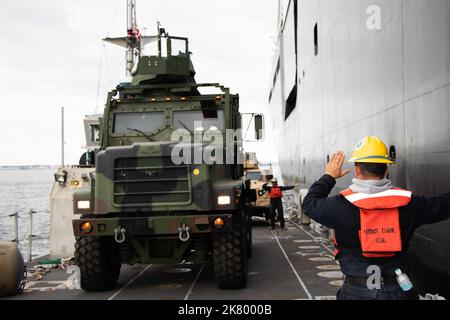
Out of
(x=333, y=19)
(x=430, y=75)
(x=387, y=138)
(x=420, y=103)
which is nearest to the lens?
(x=430, y=75)

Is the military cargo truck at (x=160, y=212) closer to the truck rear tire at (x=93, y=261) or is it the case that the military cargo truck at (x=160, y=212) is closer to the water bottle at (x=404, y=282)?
the truck rear tire at (x=93, y=261)

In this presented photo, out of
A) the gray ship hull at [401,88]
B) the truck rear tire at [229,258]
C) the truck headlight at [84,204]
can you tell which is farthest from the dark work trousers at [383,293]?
the truck headlight at [84,204]

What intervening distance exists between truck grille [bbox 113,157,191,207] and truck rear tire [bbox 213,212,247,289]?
0.80 metres

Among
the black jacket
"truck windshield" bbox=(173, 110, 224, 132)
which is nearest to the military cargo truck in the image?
"truck windshield" bbox=(173, 110, 224, 132)

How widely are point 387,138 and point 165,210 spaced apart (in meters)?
3.49

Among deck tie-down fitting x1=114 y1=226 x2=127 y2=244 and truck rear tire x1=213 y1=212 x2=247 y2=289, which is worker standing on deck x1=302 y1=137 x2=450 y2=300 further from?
deck tie-down fitting x1=114 y1=226 x2=127 y2=244

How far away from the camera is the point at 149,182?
784 centimetres

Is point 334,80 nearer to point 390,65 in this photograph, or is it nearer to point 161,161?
point 390,65

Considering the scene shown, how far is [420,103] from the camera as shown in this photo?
21.0ft

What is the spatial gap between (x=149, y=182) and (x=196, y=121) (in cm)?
173

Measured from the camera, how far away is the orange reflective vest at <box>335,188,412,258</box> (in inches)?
124

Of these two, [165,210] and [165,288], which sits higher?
[165,210]

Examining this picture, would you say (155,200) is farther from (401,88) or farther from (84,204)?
(401,88)
